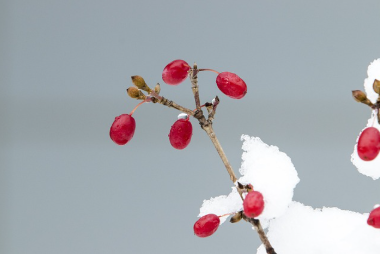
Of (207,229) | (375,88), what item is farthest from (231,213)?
(375,88)

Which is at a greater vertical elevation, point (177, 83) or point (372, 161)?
point (177, 83)

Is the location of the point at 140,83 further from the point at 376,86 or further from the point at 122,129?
the point at 376,86

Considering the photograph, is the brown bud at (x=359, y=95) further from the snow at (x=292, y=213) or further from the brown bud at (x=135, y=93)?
the brown bud at (x=135, y=93)

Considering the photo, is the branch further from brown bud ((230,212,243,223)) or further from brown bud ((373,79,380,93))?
brown bud ((373,79,380,93))

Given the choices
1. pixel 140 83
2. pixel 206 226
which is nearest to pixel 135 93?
pixel 140 83

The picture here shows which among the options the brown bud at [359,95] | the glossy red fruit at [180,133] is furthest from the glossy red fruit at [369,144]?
the glossy red fruit at [180,133]
